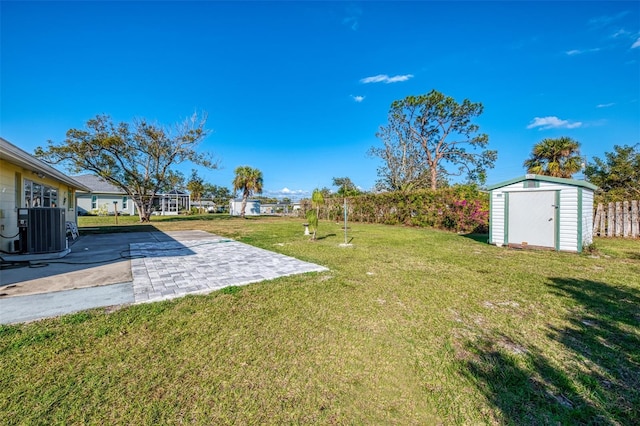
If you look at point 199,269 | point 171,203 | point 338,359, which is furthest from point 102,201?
point 338,359

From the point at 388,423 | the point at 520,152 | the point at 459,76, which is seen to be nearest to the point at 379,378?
the point at 388,423

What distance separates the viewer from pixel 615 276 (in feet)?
15.1

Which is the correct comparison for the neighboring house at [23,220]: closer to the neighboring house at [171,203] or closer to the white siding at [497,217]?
the white siding at [497,217]

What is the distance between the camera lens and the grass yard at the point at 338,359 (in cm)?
159

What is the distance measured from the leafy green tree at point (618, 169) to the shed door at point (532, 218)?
453 inches

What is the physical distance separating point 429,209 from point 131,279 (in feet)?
45.3

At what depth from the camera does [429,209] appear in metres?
14.4

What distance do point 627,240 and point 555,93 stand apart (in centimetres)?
1245

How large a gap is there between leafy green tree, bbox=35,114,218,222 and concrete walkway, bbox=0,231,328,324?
15984 millimetres

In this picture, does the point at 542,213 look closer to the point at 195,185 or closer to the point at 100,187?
the point at 195,185

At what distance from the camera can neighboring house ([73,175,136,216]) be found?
29969 mm

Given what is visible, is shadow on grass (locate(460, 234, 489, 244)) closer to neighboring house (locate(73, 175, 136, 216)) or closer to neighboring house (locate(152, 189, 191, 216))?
neighboring house (locate(73, 175, 136, 216))

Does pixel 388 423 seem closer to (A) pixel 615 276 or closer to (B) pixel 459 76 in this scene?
(A) pixel 615 276

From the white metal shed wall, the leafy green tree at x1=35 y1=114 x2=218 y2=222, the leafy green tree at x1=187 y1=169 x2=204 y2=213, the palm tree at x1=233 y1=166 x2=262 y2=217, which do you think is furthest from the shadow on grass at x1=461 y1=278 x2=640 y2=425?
the leafy green tree at x1=187 y1=169 x2=204 y2=213
